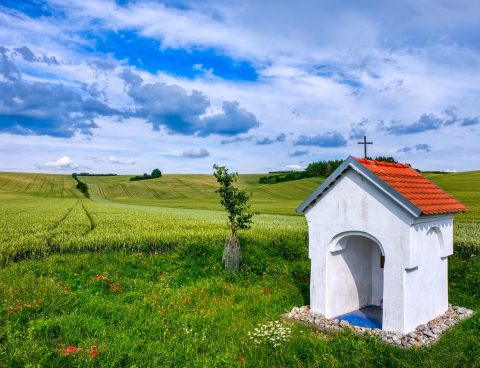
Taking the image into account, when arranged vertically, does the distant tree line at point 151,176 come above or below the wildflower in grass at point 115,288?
above

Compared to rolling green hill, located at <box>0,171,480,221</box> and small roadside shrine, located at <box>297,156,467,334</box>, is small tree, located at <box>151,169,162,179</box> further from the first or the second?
small roadside shrine, located at <box>297,156,467,334</box>

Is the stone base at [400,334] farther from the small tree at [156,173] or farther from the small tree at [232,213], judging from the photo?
the small tree at [156,173]

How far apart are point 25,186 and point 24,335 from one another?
9926 cm

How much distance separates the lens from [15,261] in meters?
15.5

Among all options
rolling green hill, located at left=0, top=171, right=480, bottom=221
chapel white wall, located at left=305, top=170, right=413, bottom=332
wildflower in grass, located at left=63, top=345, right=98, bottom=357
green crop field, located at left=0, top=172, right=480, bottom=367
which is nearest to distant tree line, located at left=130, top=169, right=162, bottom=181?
rolling green hill, located at left=0, top=171, right=480, bottom=221

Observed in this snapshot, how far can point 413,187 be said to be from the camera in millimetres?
9828

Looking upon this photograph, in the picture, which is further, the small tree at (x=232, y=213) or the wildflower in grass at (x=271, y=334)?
the small tree at (x=232, y=213)

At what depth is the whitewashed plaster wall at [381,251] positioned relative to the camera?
8.59 m

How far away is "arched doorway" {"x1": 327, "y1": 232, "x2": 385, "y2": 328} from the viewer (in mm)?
9875

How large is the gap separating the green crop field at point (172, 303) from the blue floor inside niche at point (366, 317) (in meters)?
1.32

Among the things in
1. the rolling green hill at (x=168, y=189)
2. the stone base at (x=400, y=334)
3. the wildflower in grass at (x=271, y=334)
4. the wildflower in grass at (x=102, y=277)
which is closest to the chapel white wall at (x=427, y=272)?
the stone base at (x=400, y=334)

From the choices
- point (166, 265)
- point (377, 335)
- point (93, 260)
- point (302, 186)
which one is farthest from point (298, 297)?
point (302, 186)

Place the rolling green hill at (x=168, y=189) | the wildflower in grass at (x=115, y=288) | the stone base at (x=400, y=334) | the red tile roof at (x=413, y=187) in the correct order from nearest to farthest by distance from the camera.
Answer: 1. the stone base at (x=400, y=334)
2. the red tile roof at (x=413, y=187)
3. the wildflower in grass at (x=115, y=288)
4. the rolling green hill at (x=168, y=189)

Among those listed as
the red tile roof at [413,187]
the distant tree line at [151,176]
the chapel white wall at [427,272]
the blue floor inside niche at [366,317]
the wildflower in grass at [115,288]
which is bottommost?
the blue floor inside niche at [366,317]
